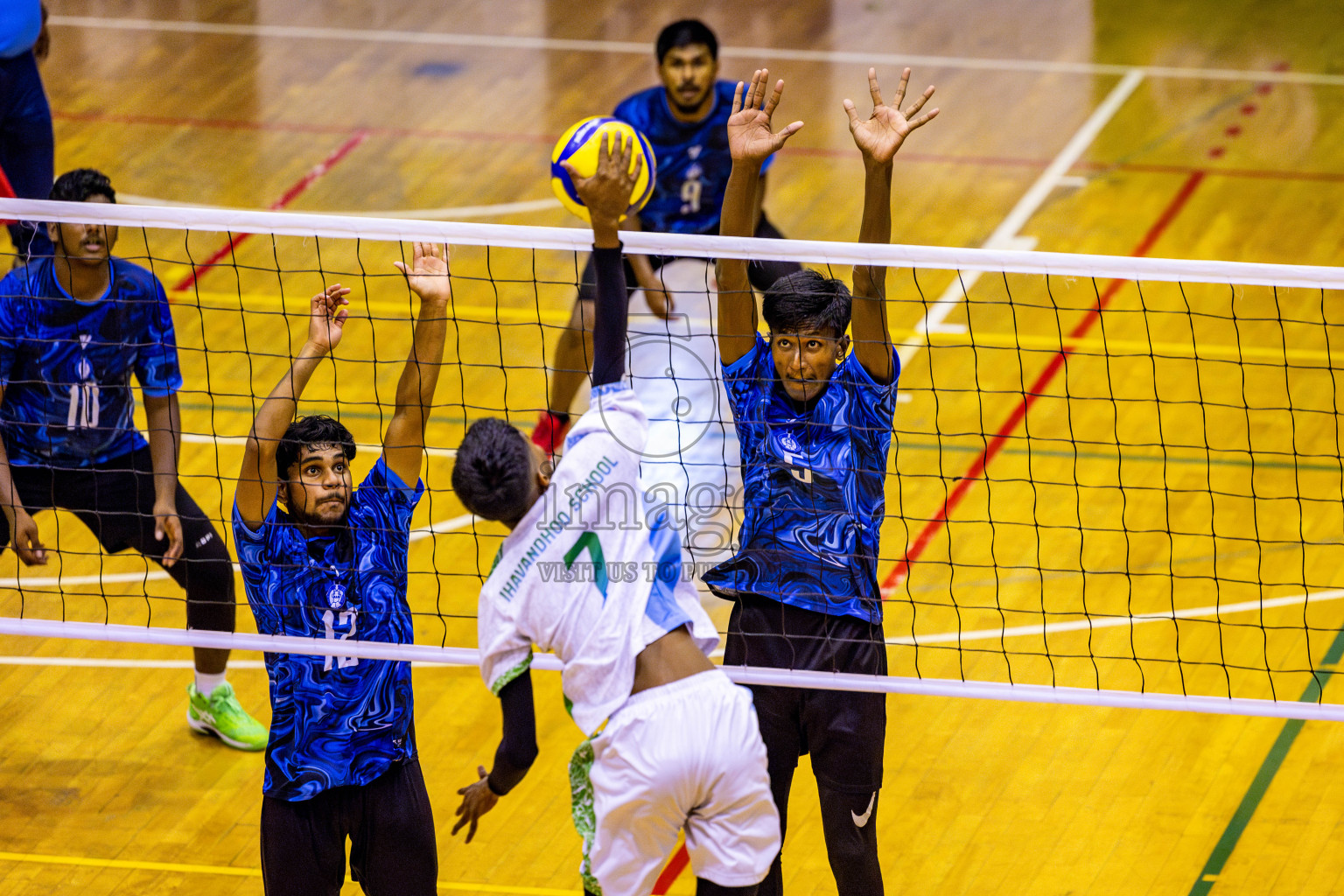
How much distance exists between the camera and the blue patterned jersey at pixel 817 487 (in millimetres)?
4562

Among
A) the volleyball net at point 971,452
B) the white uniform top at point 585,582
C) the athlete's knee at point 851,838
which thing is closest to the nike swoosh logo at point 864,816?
the athlete's knee at point 851,838

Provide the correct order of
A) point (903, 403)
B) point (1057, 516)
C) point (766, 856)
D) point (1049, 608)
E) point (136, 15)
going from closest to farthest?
point (766, 856)
point (1049, 608)
point (1057, 516)
point (903, 403)
point (136, 15)

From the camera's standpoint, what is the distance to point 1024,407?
26.9 feet

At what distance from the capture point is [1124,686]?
631 cm

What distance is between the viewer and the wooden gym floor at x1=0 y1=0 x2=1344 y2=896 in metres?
5.75

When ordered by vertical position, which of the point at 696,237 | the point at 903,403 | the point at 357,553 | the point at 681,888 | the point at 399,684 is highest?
the point at 696,237

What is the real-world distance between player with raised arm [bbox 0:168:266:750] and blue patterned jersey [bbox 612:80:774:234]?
9.16 feet

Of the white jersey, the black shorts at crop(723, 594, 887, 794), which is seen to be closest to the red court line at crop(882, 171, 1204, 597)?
the white jersey

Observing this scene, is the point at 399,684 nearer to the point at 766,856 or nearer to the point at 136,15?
the point at 766,856

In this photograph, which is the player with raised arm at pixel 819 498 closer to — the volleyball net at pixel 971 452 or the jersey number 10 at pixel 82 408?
the volleyball net at pixel 971 452

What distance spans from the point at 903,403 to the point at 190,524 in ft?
12.4

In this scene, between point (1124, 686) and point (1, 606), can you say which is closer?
point (1124, 686)

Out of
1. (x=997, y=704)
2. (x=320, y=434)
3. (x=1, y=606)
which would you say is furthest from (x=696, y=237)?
(x=1, y=606)

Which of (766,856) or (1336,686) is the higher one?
(766,856)
